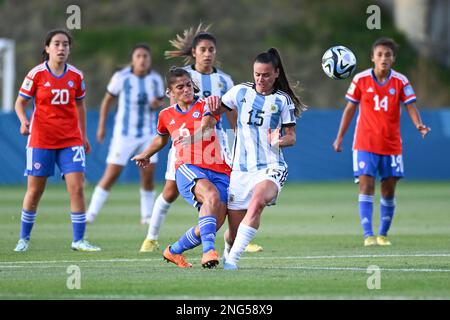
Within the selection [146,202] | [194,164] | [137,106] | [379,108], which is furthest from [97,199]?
[194,164]

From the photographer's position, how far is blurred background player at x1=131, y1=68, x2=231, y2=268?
988cm

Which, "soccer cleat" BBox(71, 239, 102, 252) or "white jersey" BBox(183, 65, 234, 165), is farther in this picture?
"white jersey" BBox(183, 65, 234, 165)

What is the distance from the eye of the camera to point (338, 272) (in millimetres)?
9555

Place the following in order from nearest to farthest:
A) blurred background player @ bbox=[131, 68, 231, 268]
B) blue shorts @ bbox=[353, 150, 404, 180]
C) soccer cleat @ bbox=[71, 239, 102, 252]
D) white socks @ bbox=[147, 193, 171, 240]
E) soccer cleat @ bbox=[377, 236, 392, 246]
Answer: blurred background player @ bbox=[131, 68, 231, 268] < soccer cleat @ bbox=[71, 239, 102, 252] < white socks @ bbox=[147, 193, 171, 240] < soccer cleat @ bbox=[377, 236, 392, 246] < blue shorts @ bbox=[353, 150, 404, 180]

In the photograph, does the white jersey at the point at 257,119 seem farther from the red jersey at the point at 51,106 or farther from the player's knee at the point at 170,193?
the red jersey at the point at 51,106

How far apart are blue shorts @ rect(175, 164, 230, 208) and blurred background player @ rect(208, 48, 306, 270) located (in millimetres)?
198

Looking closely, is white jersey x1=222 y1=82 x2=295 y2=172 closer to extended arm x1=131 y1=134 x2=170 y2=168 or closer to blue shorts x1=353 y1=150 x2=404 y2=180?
extended arm x1=131 y1=134 x2=170 y2=168

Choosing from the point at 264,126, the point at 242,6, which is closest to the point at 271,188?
the point at 264,126

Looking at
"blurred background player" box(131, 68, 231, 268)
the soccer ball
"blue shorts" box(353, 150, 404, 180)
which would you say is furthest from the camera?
"blue shorts" box(353, 150, 404, 180)

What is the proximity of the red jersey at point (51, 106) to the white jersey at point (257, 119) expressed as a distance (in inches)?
102

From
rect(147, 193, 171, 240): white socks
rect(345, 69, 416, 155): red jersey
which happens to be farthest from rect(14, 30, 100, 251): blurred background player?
rect(345, 69, 416, 155): red jersey

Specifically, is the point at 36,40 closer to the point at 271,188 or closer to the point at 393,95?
the point at 393,95

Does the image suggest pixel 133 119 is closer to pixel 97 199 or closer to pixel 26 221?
pixel 97 199

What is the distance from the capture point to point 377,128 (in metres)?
13.3
